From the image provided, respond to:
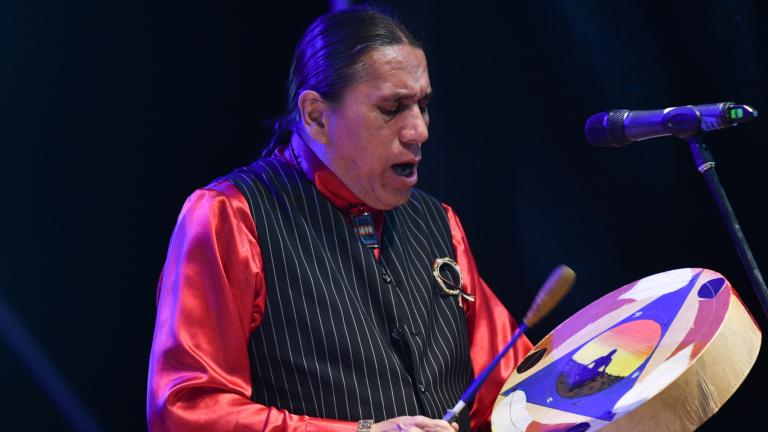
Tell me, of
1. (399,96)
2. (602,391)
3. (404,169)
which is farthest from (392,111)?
(602,391)

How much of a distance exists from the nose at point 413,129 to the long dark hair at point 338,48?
0.15 m

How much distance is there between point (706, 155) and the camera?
1709 mm

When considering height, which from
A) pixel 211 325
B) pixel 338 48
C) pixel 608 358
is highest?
pixel 338 48

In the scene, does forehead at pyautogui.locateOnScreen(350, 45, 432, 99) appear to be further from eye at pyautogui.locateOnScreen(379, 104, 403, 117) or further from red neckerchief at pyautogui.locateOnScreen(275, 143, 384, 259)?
red neckerchief at pyautogui.locateOnScreen(275, 143, 384, 259)

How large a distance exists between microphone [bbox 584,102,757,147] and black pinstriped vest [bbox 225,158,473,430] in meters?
0.61

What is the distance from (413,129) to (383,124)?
7 centimetres

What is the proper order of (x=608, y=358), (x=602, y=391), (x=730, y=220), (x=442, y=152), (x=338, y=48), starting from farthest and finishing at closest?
(x=442, y=152) < (x=338, y=48) < (x=608, y=358) < (x=602, y=391) < (x=730, y=220)

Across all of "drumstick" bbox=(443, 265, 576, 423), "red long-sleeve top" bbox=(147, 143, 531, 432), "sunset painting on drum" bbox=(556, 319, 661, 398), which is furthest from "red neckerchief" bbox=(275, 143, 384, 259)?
"sunset painting on drum" bbox=(556, 319, 661, 398)

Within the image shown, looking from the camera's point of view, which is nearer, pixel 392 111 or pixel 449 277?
pixel 392 111

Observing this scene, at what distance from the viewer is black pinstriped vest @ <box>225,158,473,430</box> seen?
1996 millimetres

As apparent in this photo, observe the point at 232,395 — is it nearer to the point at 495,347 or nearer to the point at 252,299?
the point at 252,299

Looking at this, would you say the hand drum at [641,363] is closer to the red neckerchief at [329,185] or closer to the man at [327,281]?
the man at [327,281]

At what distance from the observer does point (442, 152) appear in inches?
122

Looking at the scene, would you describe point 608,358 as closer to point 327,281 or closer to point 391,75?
point 327,281
